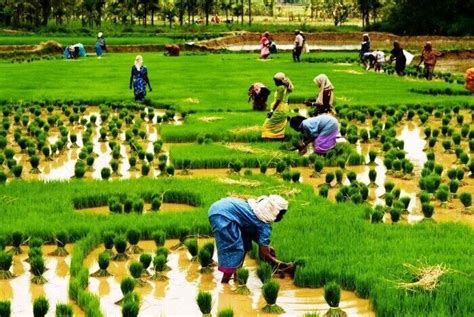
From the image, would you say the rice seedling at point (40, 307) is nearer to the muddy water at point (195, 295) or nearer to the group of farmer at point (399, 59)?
the muddy water at point (195, 295)

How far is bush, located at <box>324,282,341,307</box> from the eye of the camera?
24.0ft

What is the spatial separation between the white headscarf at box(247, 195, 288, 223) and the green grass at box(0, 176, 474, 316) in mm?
651

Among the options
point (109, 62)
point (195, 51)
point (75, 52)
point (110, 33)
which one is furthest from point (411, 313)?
point (110, 33)

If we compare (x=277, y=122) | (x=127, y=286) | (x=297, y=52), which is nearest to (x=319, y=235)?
(x=127, y=286)

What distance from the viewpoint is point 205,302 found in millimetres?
7227

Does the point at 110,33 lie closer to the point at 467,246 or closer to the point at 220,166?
the point at 220,166

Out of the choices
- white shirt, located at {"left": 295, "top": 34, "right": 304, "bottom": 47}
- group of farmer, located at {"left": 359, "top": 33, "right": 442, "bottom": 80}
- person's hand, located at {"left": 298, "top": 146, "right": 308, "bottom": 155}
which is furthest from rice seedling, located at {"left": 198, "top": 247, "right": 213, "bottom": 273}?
white shirt, located at {"left": 295, "top": 34, "right": 304, "bottom": 47}

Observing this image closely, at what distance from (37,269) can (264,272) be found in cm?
238

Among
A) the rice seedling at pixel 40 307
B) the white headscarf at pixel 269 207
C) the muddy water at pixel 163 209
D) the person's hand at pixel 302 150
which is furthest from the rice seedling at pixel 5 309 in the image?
the person's hand at pixel 302 150

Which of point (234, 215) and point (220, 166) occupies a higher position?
point (234, 215)

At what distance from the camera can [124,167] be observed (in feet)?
48.4

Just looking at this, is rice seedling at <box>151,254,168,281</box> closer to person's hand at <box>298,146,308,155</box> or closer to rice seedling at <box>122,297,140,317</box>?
rice seedling at <box>122,297,140,317</box>

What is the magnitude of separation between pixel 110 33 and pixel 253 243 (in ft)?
199

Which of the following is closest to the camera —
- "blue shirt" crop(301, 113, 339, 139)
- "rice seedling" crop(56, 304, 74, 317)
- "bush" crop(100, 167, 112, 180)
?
"rice seedling" crop(56, 304, 74, 317)
